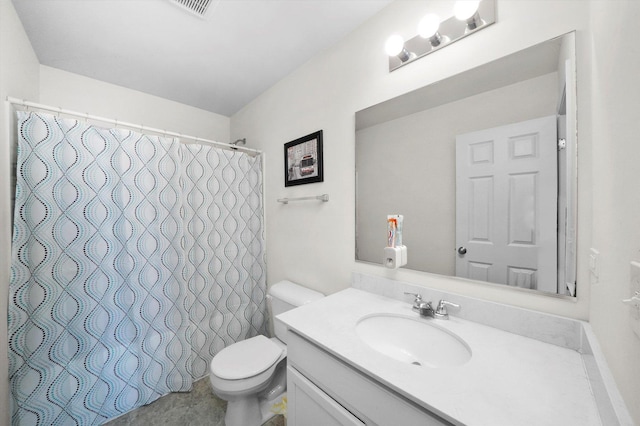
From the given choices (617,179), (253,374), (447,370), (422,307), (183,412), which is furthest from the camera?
(183,412)

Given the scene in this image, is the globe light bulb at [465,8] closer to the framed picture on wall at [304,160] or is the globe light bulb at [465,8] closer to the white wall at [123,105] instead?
the framed picture on wall at [304,160]

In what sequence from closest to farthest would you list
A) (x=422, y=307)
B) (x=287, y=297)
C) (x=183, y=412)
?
(x=422, y=307), (x=183, y=412), (x=287, y=297)

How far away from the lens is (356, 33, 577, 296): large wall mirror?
81cm

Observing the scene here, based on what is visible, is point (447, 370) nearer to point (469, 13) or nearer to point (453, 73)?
point (453, 73)

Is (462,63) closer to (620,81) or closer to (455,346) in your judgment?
(620,81)

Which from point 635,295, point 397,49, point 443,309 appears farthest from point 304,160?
point 635,295

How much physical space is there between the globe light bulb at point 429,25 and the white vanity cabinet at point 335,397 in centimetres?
132

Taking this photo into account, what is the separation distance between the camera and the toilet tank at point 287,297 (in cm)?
154

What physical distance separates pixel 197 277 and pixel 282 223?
0.73 m

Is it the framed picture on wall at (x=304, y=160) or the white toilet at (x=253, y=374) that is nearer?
the white toilet at (x=253, y=374)

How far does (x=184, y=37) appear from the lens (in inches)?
56.8

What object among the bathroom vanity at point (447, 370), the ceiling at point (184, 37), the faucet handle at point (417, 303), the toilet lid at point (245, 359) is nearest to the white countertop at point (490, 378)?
the bathroom vanity at point (447, 370)

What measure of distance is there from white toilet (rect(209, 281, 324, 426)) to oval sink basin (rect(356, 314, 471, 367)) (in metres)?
0.57

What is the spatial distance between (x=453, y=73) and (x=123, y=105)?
7.76ft
